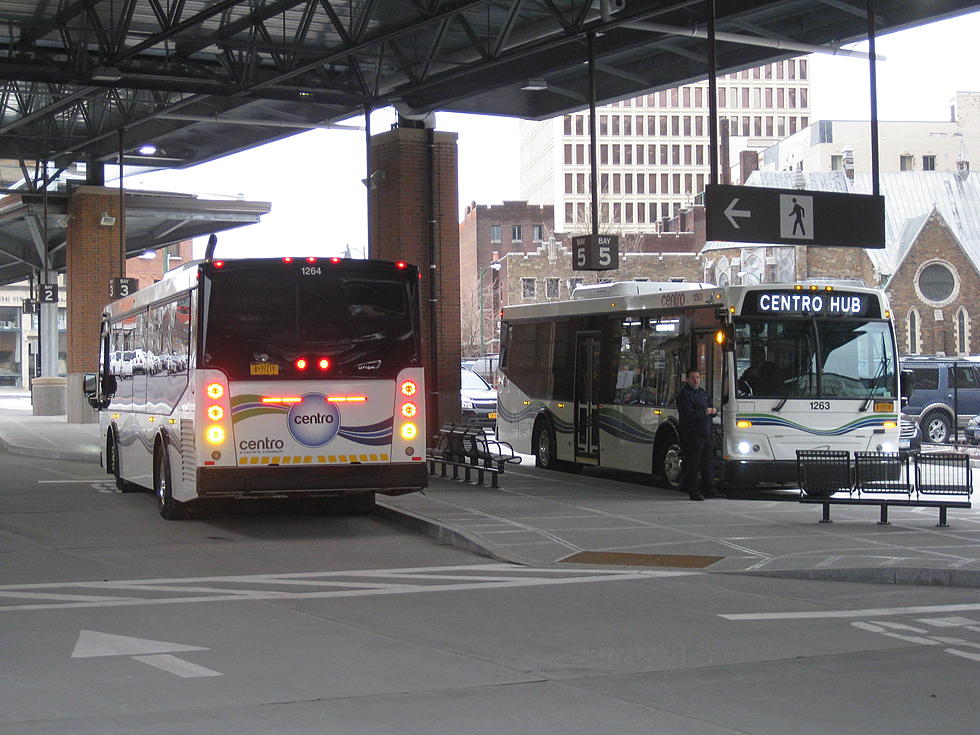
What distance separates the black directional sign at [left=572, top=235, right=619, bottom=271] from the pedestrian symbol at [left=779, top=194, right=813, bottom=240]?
3.68 metres

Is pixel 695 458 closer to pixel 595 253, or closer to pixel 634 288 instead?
pixel 595 253

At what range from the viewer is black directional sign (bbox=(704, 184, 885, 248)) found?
54.4 ft

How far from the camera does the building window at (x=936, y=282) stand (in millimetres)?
84750

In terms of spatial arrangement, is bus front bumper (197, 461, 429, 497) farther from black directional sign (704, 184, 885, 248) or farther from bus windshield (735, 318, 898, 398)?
bus windshield (735, 318, 898, 398)

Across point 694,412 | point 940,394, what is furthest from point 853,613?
point 940,394

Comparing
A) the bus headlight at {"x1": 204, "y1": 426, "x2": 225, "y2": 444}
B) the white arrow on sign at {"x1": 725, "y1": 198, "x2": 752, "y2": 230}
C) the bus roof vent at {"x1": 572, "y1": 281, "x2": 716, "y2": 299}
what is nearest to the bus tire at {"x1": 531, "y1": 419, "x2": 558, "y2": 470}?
the bus roof vent at {"x1": 572, "y1": 281, "x2": 716, "y2": 299}

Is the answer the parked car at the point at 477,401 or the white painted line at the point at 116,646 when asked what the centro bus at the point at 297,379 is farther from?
the parked car at the point at 477,401

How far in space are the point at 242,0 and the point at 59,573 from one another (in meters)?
10.9

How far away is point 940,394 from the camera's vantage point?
37.2 metres

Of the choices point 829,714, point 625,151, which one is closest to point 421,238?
point 829,714

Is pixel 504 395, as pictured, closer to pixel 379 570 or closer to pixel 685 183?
pixel 379 570

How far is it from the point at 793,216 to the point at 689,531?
16.0 ft

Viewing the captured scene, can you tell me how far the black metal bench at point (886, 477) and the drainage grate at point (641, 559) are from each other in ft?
10.3

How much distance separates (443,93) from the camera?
80.2ft
